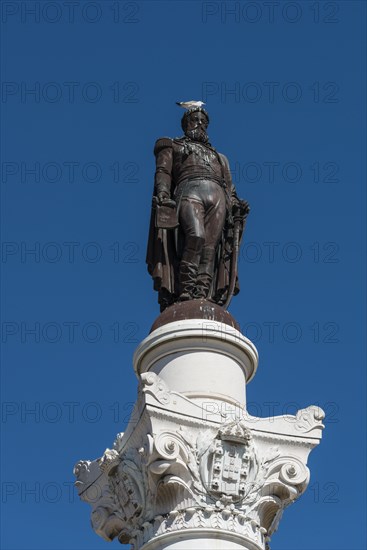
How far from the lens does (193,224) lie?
62.2 ft

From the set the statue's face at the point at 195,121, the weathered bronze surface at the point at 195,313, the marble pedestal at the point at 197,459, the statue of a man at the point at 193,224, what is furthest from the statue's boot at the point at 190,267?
the statue's face at the point at 195,121

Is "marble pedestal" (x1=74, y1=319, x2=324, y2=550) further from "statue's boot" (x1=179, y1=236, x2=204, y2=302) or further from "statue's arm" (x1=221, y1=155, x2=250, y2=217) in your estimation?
"statue's arm" (x1=221, y1=155, x2=250, y2=217)

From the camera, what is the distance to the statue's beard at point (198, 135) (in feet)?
66.9

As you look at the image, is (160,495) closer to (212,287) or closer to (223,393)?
(223,393)

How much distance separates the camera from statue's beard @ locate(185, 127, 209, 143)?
2041 cm

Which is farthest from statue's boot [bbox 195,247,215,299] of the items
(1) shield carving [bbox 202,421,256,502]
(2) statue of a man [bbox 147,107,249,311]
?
(1) shield carving [bbox 202,421,256,502]

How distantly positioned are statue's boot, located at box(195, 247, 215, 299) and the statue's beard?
232cm

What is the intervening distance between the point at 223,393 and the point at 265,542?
86.1 inches

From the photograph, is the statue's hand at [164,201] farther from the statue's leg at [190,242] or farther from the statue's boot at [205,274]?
the statue's boot at [205,274]

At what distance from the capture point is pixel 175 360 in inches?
685

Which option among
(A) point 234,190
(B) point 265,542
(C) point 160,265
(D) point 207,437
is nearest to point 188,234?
(C) point 160,265

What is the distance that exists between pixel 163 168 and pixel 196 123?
1323 mm

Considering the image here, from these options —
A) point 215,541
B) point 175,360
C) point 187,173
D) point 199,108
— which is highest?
point 199,108

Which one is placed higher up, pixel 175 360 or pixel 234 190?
pixel 234 190
